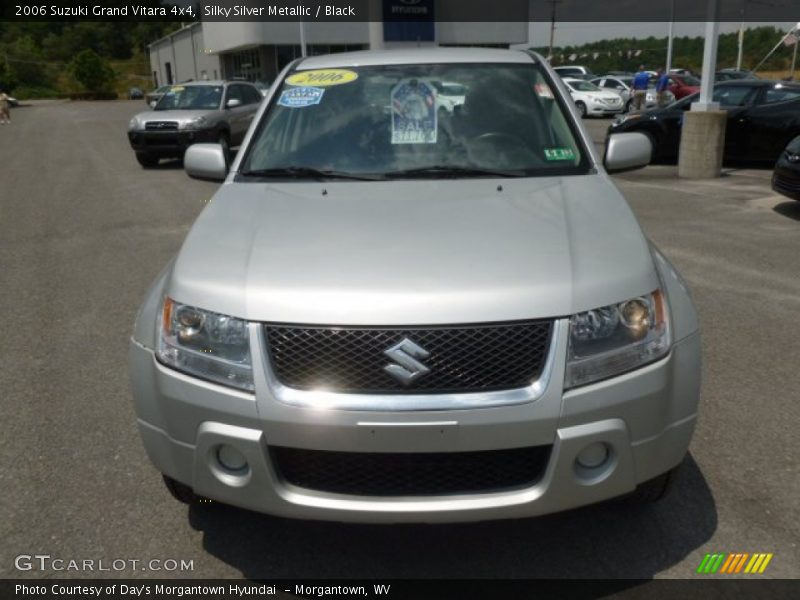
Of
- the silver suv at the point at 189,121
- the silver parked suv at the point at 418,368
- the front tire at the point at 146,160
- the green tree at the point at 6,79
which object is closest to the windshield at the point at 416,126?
the silver parked suv at the point at 418,368

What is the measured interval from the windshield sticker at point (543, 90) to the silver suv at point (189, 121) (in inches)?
423

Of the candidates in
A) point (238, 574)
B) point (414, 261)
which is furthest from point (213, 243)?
point (238, 574)

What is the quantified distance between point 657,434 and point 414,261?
37.1 inches

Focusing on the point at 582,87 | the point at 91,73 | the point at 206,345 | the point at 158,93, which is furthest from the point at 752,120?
the point at 91,73

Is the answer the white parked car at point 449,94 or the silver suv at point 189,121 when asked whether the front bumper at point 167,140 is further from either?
the white parked car at point 449,94

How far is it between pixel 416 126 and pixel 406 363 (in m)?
1.68

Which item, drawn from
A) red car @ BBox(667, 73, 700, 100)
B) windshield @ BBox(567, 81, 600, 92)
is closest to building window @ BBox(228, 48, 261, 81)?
windshield @ BBox(567, 81, 600, 92)

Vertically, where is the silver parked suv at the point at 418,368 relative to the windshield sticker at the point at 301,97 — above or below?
below

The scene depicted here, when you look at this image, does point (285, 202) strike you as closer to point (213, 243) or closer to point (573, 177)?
point (213, 243)

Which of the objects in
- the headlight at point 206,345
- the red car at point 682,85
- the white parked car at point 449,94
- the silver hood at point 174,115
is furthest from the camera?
the red car at point 682,85

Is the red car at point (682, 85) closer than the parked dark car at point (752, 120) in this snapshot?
No

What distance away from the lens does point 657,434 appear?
2.32 m

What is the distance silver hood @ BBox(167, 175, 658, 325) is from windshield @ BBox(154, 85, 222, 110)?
42.7ft

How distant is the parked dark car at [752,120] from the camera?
470 inches
